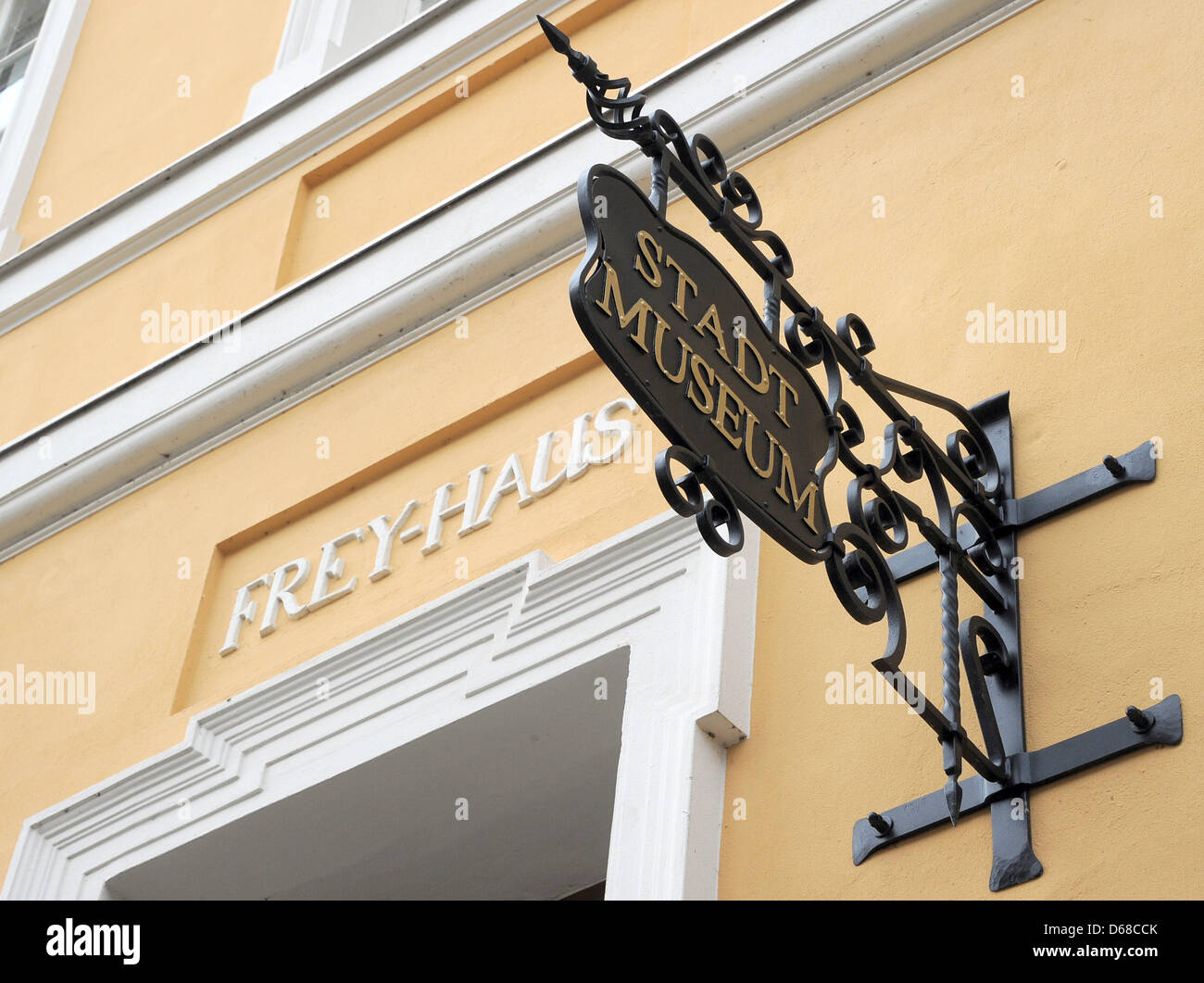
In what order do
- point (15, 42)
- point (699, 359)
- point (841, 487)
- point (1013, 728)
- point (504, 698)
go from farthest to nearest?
point (15, 42)
point (504, 698)
point (841, 487)
point (1013, 728)
point (699, 359)

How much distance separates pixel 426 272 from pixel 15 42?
4242 mm

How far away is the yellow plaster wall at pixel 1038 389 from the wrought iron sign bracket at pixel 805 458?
42mm

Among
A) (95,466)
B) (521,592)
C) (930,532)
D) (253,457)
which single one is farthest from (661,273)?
(95,466)

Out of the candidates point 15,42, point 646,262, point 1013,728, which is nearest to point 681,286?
point 646,262

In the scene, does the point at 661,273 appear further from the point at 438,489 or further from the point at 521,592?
the point at 438,489

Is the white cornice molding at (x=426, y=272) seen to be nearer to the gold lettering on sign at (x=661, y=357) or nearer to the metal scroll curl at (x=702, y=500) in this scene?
the gold lettering on sign at (x=661, y=357)

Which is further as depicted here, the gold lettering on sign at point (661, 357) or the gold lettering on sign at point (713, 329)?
the gold lettering on sign at point (713, 329)

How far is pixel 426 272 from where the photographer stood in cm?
518

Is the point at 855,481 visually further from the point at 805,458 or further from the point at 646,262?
the point at 646,262

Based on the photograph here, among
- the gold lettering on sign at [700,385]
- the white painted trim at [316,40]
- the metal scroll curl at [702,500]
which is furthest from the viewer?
the white painted trim at [316,40]

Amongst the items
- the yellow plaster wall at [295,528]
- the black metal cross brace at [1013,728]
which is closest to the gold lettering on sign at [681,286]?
the black metal cross brace at [1013,728]

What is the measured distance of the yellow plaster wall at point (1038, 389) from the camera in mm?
3098

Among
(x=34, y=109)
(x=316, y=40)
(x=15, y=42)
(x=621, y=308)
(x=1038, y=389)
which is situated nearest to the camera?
(x=621, y=308)
